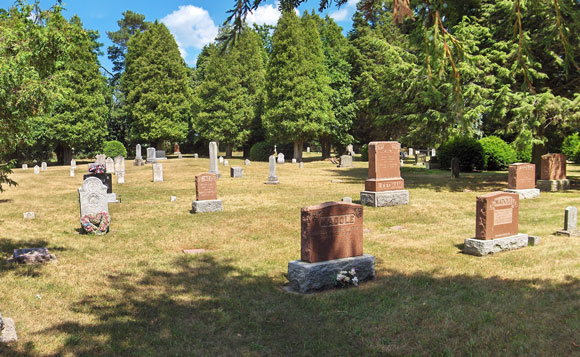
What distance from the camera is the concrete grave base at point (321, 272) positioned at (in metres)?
6.93

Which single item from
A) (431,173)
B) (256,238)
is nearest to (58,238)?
(256,238)

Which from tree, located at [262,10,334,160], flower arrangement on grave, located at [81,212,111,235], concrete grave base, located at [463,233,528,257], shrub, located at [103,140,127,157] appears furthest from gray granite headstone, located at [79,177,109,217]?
shrub, located at [103,140,127,157]

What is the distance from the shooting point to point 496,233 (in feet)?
29.7

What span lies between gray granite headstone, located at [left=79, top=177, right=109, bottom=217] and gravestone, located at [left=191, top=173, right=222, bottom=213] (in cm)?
338

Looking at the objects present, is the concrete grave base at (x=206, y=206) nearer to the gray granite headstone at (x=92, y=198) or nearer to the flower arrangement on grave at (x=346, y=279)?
the gray granite headstone at (x=92, y=198)

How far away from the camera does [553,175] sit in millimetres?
18594

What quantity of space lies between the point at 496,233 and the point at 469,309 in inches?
145

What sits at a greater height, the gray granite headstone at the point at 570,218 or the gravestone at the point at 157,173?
the gravestone at the point at 157,173

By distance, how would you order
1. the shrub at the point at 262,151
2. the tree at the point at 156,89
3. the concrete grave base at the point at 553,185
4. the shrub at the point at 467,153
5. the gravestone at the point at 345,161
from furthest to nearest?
the tree at the point at 156,89, the shrub at the point at 262,151, the gravestone at the point at 345,161, the shrub at the point at 467,153, the concrete grave base at the point at 553,185

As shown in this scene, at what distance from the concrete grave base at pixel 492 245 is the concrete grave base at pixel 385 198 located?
6413 millimetres

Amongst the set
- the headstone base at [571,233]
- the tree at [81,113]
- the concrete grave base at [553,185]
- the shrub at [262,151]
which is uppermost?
the tree at [81,113]

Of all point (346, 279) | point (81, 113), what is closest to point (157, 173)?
point (81, 113)

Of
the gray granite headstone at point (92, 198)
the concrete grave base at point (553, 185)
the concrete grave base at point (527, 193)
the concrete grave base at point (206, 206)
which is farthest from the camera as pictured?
the concrete grave base at point (553, 185)

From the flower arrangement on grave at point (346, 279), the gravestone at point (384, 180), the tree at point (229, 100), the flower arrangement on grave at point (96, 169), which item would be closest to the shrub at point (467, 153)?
the gravestone at point (384, 180)
